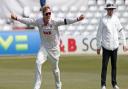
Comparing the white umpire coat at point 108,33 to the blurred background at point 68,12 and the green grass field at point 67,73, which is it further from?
the blurred background at point 68,12

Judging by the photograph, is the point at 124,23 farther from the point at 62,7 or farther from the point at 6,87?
the point at 6,87

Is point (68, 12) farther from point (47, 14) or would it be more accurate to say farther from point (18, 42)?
point (47, 14)

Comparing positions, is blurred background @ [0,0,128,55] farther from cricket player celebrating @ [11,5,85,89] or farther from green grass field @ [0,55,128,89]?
cricket player celebrating @ [11,5,85,89]

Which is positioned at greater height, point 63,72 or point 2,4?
point 2,4

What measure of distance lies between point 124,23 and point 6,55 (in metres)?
10.4

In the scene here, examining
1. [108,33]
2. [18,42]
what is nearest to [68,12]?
[18,42]

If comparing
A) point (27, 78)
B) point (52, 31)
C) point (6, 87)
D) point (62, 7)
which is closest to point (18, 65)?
point (27, 78)

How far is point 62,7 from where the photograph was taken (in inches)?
1335

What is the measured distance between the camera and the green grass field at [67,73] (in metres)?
14.5

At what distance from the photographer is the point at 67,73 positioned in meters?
18.4

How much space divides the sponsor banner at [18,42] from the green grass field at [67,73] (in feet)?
4.12

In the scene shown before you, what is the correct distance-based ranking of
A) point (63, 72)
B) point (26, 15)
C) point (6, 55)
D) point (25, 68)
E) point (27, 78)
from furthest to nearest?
1. point (26, 15)
2. point (6, 55)
3. point (25, 68)
4. point (63, 72)
5. point (27, 78)

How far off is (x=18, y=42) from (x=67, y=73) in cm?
785

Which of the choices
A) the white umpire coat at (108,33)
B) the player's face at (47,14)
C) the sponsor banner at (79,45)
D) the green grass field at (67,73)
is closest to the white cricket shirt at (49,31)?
the player's face at (47,14)
